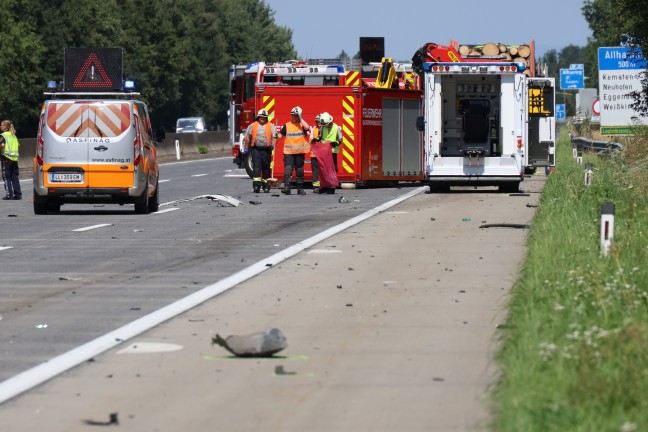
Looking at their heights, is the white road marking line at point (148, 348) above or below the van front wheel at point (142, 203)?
above

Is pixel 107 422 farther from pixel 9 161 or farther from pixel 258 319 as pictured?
pixel 9 161

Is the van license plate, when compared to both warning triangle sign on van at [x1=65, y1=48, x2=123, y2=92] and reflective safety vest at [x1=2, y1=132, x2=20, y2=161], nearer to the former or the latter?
reflective safety vest at [x1=2, y1=132, x2=20, y2=161]

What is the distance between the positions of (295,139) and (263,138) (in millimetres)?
678

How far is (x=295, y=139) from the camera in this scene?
33.9 m

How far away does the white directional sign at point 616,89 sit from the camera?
122 feet

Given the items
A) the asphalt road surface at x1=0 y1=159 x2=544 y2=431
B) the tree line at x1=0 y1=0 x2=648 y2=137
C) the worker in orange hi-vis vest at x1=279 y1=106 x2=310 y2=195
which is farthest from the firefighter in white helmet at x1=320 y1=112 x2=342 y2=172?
the tree line at x1=0 y1=0 x2=648 y2=137

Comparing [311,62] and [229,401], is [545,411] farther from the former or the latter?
[311,62]

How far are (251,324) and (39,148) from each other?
51.0 ft

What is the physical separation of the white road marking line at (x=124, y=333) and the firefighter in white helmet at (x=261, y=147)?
617 inches

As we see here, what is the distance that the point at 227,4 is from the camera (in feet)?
524

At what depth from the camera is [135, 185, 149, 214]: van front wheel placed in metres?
26.0

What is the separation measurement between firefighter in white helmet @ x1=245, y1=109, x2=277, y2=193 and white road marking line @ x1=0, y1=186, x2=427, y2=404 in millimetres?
15677

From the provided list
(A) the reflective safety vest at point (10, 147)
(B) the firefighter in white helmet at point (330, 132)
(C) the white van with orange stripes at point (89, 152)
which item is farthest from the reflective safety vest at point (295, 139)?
(C) the white van with orange stripes at point (89, 152)

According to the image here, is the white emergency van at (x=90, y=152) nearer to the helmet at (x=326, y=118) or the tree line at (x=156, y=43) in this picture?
the helmet at (x=326, y=118)
